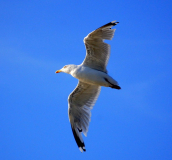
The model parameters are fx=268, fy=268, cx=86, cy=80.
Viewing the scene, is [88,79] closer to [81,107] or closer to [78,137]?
[81,107]

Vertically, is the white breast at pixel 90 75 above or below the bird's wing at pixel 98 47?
below

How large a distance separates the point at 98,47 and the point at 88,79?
1.23m

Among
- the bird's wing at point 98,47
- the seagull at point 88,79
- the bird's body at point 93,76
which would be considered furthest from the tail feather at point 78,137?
the bird's wing at point 98,47

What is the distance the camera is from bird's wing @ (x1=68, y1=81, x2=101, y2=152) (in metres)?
10.8

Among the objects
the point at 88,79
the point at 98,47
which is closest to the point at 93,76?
the point at 88,79

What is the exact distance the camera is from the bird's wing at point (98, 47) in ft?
30.7

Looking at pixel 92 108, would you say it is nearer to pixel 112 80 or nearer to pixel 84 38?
pixel 112 80

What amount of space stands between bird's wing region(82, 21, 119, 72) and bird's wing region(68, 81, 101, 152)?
1074mm

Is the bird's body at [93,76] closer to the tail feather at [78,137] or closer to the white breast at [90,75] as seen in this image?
the white breast at [90,75]

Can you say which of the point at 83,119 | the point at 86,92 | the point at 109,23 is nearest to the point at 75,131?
the point at 83,119

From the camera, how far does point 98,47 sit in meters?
9.62

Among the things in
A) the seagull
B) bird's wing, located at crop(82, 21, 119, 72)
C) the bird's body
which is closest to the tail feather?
the seagull

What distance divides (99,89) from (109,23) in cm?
289

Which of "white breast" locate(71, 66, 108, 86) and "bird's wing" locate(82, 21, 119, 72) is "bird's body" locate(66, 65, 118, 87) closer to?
"white breast" locate(71, 66, 108, 86)
